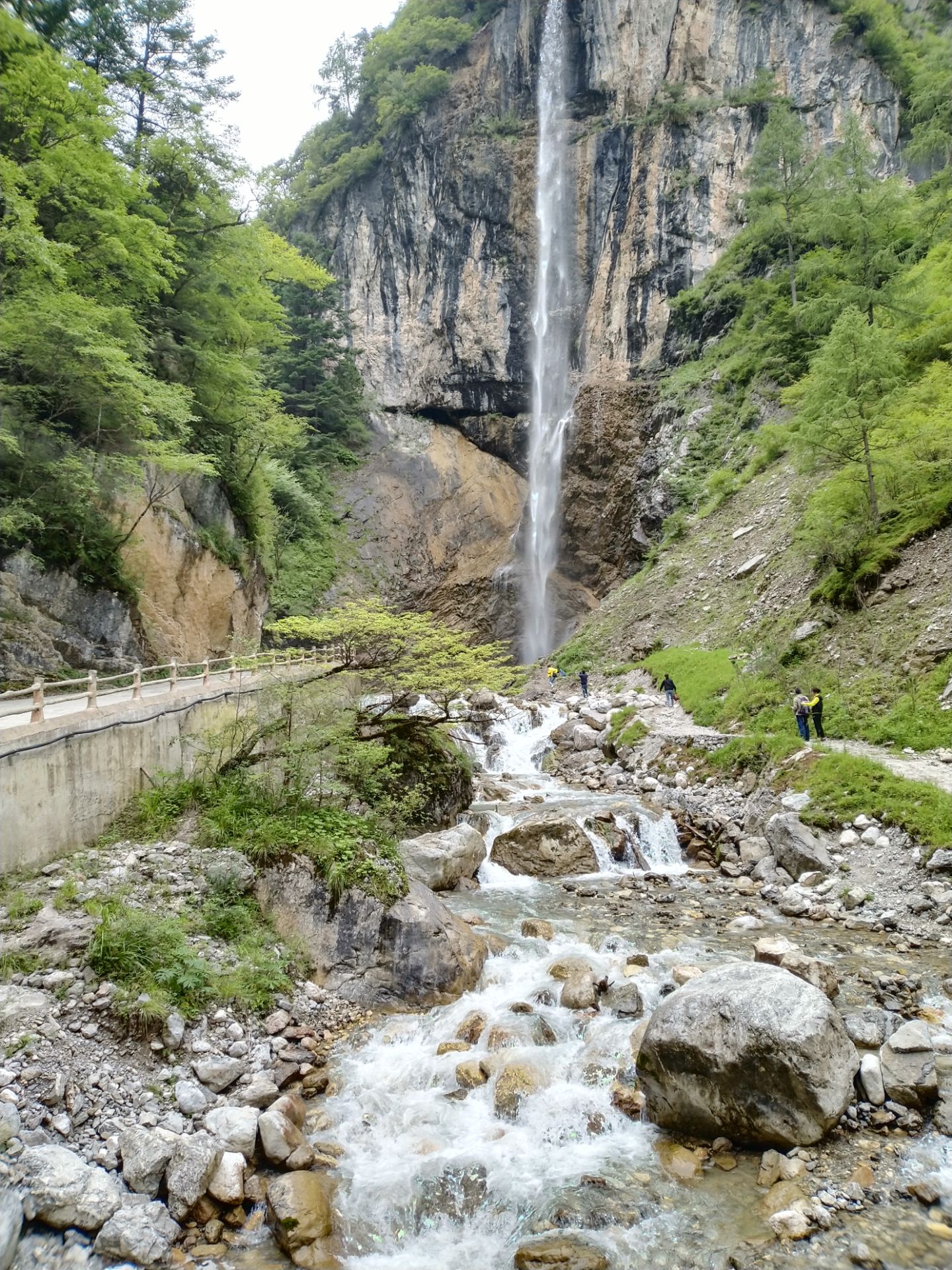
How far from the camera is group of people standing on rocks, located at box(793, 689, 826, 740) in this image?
1513cm

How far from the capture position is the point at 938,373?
18656 mm

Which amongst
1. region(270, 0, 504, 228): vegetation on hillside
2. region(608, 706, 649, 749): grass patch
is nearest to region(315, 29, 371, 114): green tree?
region(270, 0, 504, 228): vegetation on hillside

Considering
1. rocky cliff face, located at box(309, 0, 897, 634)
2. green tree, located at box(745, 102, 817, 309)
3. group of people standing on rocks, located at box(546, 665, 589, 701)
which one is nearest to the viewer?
group of people standing on rocks, located at box(546, 665, 589, 701)

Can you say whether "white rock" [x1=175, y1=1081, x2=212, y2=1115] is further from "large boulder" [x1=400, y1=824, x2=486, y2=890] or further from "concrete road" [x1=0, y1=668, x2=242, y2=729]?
"large boulder" [x1=400, y1=824, x2=486, y2=890]

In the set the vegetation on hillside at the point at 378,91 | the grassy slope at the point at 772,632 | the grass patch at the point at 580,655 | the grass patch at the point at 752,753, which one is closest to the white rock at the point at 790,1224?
the grassy slope at the point at 772,632

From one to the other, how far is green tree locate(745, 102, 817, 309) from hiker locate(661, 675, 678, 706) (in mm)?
21837

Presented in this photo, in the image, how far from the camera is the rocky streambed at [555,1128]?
17.5ft

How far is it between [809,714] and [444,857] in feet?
27.6

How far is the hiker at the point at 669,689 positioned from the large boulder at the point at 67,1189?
1888 centimetres

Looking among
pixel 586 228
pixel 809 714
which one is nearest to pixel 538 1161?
pixel 809 714

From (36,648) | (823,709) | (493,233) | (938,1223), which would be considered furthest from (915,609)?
(493,233)

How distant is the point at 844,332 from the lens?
17500 mm

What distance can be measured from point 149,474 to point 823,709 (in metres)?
18.6

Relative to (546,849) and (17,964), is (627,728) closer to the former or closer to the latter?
(546,849)
